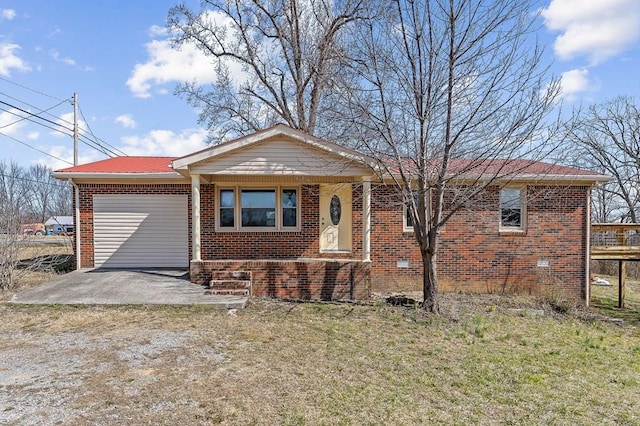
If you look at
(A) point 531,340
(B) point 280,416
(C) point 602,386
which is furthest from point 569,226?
(B) point 280,416

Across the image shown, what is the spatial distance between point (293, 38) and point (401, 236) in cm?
1405

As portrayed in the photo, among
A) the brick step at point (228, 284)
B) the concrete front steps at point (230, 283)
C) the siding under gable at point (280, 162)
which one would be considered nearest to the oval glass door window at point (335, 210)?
the siding under gable at point (280, 162)

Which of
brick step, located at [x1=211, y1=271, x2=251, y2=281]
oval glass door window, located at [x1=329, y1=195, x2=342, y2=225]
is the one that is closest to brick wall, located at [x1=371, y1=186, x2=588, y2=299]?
oval glass door window, located at [x1=329, y1=195, x2=342, y2=225]

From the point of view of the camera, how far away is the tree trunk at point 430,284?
8.31 metres

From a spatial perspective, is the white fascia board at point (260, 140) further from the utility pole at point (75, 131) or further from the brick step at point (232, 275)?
the utility pole at point (75, 131)

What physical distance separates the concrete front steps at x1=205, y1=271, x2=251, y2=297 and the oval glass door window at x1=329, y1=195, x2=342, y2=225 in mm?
3275

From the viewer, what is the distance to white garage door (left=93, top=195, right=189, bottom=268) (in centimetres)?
1156

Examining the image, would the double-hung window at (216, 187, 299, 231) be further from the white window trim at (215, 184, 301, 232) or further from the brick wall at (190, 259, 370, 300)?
the brick wall at (190, 259, 370, 300)

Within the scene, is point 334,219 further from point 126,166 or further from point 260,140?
point 126,166

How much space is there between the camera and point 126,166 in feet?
40.0

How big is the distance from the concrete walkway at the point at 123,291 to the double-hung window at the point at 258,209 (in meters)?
1.97

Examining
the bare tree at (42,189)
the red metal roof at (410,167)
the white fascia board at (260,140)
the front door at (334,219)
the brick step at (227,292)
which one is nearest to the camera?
the red metal roof at (410,167)

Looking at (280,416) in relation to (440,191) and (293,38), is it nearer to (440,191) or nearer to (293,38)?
(440,191)

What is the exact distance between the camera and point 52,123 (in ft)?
64.8
